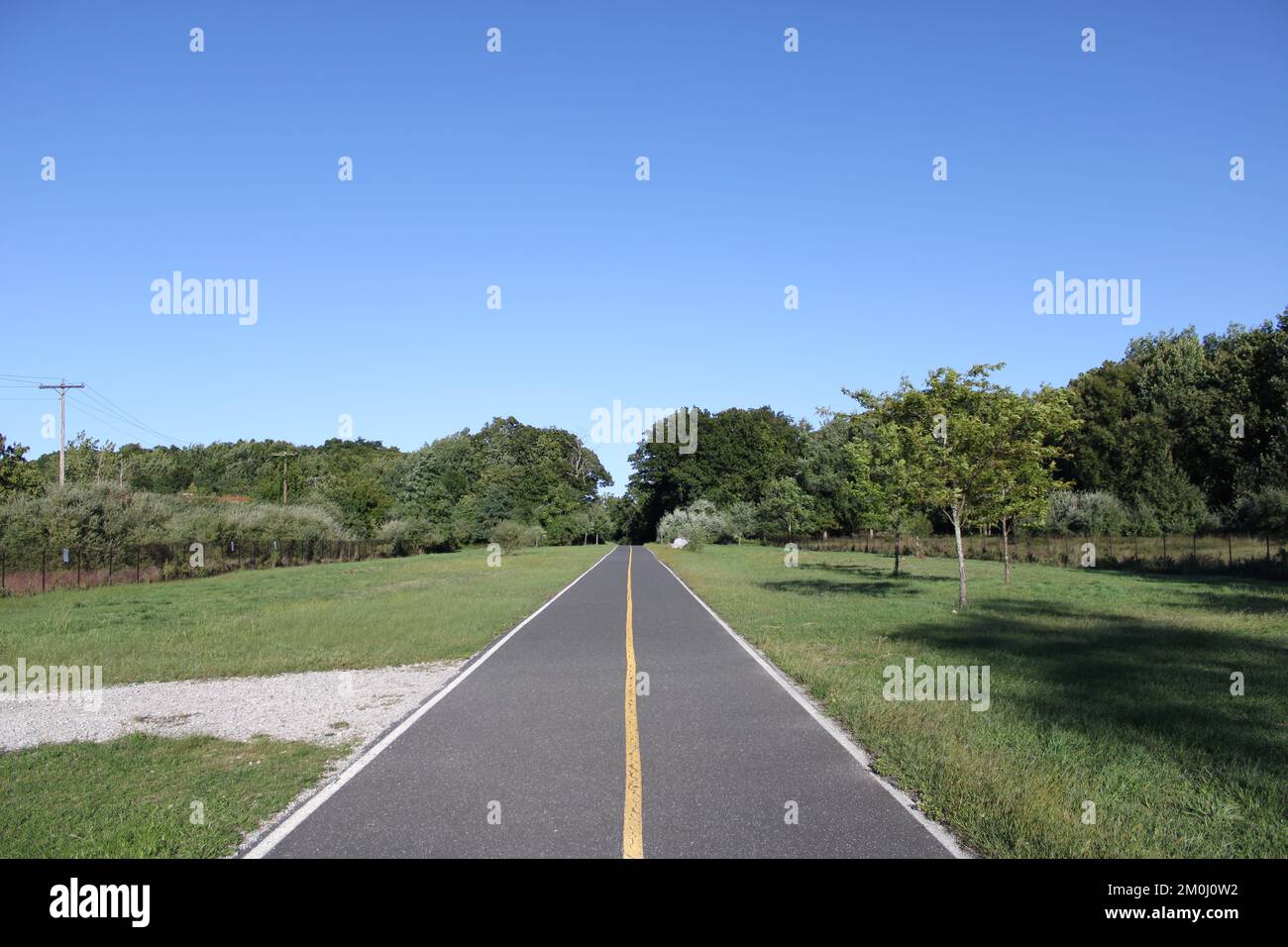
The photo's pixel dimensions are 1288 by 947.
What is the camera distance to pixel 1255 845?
16.5 feet

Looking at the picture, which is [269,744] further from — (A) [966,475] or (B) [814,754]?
(A) [966,475]

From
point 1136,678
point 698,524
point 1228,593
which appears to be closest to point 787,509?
point 698,524

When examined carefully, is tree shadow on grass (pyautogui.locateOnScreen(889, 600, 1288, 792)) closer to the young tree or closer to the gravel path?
the young tree

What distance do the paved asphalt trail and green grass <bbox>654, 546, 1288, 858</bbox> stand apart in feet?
2.06

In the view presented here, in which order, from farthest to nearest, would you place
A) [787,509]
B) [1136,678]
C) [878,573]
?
[787,509] → [878,573] → [1136,678]

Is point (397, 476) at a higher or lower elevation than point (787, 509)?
higher

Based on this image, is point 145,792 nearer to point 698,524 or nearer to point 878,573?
point 878,573

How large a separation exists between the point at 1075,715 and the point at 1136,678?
303cm

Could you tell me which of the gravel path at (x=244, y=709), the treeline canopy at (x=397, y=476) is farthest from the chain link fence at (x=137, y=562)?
the gravel path at (x=244, y=709)

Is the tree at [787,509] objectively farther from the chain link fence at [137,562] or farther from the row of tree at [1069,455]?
the chain link fence at [137,562]

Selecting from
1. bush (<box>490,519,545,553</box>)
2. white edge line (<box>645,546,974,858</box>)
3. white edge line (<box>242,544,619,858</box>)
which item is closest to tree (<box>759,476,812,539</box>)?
bush (<box>490,519,545,553</box>)

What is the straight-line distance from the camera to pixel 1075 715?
8.48 m
